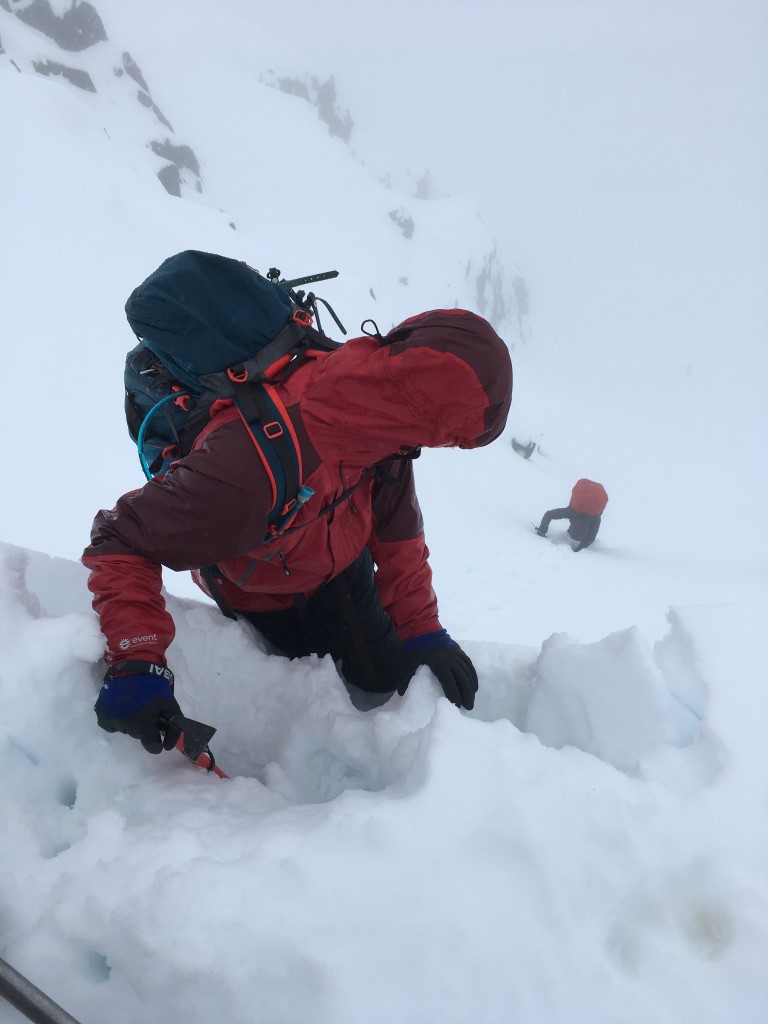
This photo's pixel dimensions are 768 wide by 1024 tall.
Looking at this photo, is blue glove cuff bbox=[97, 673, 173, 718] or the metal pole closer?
the metal pole

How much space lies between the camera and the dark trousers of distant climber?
1929 mm

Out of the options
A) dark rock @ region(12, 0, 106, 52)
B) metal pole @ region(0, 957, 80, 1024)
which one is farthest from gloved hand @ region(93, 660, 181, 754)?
dark rock @ region(12, 0, 106, 52)

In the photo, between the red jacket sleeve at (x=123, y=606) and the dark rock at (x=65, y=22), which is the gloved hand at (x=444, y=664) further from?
the dark rock at (x=65, y=22)

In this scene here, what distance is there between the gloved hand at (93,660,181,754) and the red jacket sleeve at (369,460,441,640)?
919mm

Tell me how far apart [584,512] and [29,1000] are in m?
8.32

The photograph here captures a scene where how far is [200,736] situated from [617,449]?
89.8ft

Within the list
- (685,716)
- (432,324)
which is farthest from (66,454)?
(685,716)

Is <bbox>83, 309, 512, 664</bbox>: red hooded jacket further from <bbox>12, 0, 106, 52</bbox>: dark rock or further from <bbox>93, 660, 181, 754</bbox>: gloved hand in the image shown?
<bbox>12, 0, 106, 52</bbox>: dark rock

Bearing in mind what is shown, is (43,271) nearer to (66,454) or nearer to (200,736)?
(66,454)

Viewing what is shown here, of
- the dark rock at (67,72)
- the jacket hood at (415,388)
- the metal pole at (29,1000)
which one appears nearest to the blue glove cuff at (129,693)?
the metal pole at (29,1000)

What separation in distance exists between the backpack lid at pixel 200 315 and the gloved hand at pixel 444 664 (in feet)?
3.47

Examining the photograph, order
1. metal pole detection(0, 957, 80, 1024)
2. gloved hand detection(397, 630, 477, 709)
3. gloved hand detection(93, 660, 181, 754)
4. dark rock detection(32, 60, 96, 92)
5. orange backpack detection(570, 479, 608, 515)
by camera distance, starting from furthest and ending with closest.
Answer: dark rock detection(32, 60, 96, 92), orange backpack detection(570, 479, 608, 515), gloved hand detection(397, 630, 477, 709), gloved hand detection(93, 660, 181, 754), metal pole detection(0, 957, 80, 1024)

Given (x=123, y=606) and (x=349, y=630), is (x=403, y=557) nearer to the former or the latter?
(x=349, y=630)

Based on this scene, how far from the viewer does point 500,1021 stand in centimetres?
83
